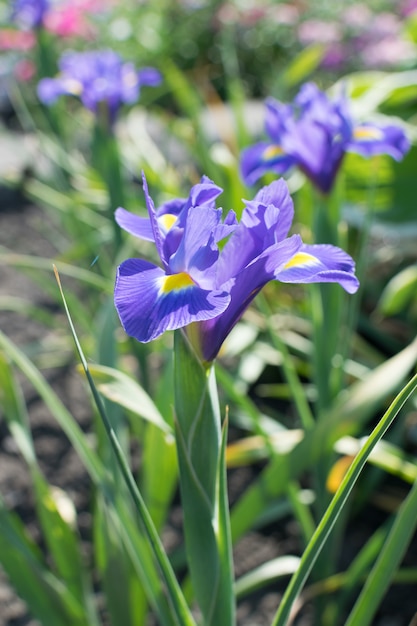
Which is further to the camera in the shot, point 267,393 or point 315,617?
point 267,393

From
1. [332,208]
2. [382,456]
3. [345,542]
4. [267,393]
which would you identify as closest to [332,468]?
[382,456]

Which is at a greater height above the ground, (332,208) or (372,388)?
(332,208)

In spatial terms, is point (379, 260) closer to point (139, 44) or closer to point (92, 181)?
Result: point (92, 181)

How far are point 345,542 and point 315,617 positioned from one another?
25 centimetres

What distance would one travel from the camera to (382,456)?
1290 millimetres

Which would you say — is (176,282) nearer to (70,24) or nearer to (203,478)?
(203,478)

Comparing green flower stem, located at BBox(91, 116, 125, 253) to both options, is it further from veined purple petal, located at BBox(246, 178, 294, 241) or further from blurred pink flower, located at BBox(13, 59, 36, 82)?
blurred pink flower, located at BBox(13, 59, 36, 82)

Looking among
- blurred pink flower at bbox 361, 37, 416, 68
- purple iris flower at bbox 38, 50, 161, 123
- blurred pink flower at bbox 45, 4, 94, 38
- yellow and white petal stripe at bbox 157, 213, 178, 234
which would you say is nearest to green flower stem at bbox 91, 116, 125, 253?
purple iris flower at bbox 38, 50, 161, 123

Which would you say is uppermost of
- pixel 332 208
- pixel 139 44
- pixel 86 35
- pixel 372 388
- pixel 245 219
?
pixel 245 219

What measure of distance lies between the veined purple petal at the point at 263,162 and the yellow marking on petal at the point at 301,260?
0.51 meters

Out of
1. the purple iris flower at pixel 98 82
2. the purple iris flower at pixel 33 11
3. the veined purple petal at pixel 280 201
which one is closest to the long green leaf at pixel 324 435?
the veined purple petal at pixel 280 201

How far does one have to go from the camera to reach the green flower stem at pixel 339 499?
2.04ft

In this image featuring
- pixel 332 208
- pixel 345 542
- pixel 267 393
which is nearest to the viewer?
pixel 332 208

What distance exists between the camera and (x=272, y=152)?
4.22ft
